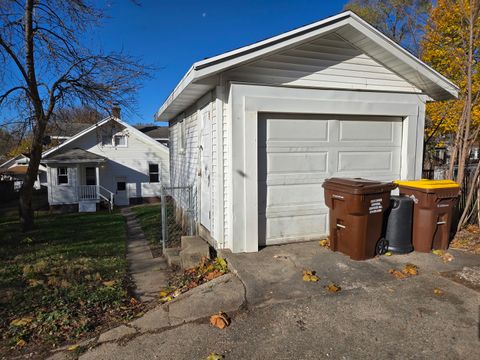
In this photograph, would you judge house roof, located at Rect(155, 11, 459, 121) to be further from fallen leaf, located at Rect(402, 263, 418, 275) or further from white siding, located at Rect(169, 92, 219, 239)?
fallen leaf, located at Rect(402, 263, 418, 275)

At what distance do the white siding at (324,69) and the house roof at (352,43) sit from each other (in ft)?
0.48

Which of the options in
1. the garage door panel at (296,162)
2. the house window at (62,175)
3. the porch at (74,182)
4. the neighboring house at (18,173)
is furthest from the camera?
the neighboring house at (18,173)

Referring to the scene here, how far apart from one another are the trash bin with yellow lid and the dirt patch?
383mm

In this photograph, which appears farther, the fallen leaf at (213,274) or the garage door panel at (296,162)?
the garage door panel at (296,162)

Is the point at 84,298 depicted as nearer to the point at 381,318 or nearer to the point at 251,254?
the point at 251,254

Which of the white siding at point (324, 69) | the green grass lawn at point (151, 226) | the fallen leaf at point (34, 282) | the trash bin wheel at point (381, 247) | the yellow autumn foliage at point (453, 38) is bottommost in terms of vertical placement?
the green grass lawn at point (151, 226)

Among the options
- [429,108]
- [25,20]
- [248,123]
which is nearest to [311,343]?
[248,123]

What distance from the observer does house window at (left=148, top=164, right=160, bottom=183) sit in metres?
21.3

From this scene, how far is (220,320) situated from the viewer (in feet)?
10.6

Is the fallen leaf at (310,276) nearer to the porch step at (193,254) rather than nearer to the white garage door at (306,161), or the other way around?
the white garage door at (306,161)

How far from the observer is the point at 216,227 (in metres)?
5.40

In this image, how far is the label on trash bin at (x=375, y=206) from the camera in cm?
454

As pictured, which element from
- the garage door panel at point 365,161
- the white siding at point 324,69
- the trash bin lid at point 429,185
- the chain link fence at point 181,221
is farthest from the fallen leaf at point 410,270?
the chain link fence at point 181,221

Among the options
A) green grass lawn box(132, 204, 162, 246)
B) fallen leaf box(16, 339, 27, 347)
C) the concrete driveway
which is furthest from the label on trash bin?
green grass lawn box(132, 204, 162, 246)
